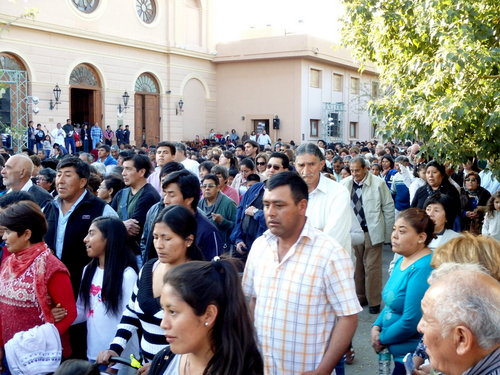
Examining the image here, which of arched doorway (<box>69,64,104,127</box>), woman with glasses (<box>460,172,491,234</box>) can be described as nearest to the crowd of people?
woman with glasses (<box>460,172,491,234</box>)

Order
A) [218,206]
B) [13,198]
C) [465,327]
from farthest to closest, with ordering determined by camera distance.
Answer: [218,206] < [13,198] < [465,327]

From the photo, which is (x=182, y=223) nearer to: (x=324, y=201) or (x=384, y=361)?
(x=324, y=201)

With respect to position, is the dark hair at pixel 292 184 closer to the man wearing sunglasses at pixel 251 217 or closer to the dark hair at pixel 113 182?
the man wearing sunglasses at pixel 251 217

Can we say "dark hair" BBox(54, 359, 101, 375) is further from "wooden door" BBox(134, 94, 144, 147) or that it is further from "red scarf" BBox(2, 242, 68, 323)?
"wooden door" BBox(134, 94, 144, 147)

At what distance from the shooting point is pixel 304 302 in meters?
2.87

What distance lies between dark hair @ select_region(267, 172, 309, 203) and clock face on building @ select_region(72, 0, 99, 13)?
25.2 m

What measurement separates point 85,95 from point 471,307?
89.8 feet

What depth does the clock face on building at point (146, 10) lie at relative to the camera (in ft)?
94.4

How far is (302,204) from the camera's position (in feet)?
10.1

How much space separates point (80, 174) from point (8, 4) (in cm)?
2066

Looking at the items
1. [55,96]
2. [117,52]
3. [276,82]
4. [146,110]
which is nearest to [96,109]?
[55,96]

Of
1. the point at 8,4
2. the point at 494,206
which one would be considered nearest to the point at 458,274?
the point at 494,206

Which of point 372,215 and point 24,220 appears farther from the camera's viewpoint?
point 372,215

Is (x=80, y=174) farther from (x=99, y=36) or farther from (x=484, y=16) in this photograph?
(x=99, y=36)
